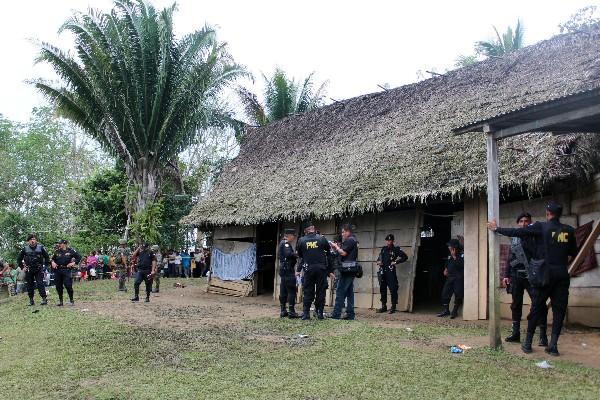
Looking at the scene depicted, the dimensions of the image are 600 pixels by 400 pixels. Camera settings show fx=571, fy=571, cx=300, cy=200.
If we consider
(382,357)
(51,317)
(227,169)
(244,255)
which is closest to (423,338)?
(382,357)

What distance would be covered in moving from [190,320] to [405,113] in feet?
25.1

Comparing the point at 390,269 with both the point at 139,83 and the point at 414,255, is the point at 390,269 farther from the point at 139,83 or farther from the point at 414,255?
the point at 139,83

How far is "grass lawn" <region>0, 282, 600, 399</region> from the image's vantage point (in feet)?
17.5

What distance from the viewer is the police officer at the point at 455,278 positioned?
10680 millimetres

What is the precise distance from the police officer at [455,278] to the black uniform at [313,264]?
8.47 ft

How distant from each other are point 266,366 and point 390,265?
540cm

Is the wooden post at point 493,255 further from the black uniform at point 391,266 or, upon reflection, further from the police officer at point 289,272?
the black uniform at point 391,266

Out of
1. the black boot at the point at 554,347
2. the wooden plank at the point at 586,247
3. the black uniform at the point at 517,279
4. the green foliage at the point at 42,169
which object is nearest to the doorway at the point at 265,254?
the black uniform at the point at 517,279

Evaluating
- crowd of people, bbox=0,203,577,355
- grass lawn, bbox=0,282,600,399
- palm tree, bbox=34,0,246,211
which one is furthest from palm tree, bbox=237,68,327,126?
grass lawn, bbox=0,282,600,399

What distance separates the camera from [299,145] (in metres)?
17.1

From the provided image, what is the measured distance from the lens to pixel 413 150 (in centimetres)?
1199

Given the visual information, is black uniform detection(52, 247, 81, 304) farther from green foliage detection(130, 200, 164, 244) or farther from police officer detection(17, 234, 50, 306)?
green foliage detection(130, 200, 164, 244)

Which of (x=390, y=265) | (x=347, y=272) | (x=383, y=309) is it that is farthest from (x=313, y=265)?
(x=383, y=309)

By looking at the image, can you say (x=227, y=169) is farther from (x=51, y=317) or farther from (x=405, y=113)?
(x=51, y=317)
